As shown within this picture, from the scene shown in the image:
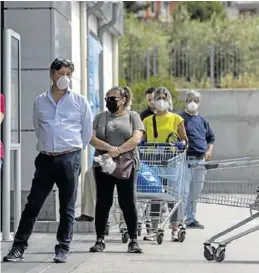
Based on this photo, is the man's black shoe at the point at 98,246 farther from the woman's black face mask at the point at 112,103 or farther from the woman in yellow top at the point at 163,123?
the woman in yellow top at the point at 163,123

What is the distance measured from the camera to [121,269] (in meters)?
8.11

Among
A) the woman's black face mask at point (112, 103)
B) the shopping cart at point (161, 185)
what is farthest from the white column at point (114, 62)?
the woman's black face mask at point (112, 103)

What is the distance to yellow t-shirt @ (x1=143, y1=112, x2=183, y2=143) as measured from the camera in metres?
10.7

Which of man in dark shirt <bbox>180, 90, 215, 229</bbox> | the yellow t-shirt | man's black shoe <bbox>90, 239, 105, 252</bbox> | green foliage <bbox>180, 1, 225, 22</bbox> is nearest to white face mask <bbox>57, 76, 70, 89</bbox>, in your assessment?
man's black shoe <bbox>90, 239, 105, 252</bbox>

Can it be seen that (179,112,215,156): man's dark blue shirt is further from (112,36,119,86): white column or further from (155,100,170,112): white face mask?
(112,36,119,86): white column

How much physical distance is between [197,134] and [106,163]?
3.26m

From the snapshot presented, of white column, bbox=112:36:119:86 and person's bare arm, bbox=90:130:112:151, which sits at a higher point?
white column, bbox=112:36:119:86

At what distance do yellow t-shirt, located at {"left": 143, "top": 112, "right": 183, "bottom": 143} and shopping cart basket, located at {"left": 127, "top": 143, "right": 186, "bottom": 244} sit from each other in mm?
424

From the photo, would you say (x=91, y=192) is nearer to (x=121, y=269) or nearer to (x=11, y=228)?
(x=11, y=228)

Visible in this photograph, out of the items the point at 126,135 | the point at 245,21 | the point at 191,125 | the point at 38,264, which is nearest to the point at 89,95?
the point at 191,125

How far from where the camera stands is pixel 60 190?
848 centimetres

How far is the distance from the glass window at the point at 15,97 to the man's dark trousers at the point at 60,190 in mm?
1857

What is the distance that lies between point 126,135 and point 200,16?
6083 cm

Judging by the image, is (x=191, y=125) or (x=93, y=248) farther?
(x=191, y=125)
